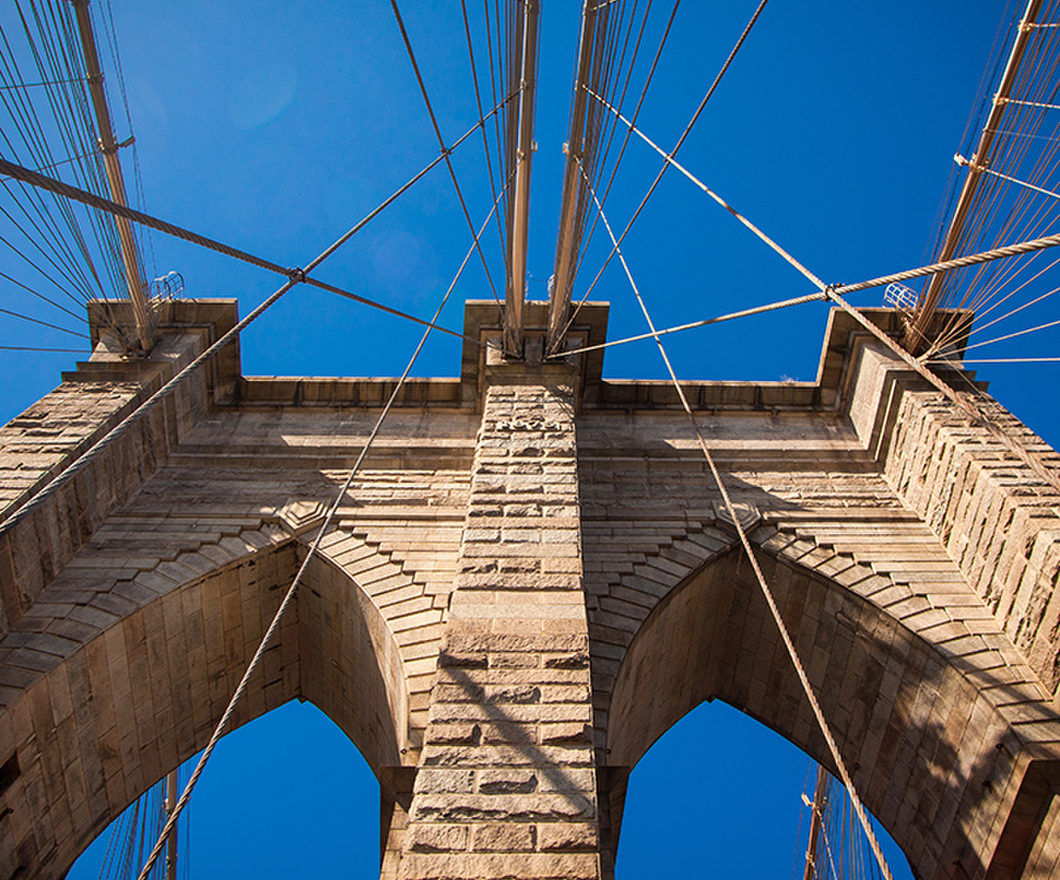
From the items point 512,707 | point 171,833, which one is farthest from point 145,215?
point 171,833

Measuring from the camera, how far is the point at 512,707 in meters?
4.83

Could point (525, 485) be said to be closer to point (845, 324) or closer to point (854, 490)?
point (854, 490)

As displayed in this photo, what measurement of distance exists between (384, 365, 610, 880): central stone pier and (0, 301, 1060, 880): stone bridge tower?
0.02m

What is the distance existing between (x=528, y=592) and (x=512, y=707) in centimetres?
104

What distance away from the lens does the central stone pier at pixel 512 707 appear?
4.04 meters

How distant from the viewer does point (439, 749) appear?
15.0ft

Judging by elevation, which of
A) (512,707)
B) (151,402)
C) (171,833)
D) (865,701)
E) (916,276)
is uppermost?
(916,276)

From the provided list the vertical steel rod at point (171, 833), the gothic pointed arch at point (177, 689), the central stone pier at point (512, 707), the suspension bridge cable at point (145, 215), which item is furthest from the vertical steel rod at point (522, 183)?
the vertical steel rod at point (171, 833)

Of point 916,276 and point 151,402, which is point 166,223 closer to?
point 151,402

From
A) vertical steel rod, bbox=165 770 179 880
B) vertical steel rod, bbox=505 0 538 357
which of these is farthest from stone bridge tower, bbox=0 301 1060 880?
vertical steel rod, bbox=165 770 179 880

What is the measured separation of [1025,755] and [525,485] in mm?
4198

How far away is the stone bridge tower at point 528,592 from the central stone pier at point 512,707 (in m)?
0.02

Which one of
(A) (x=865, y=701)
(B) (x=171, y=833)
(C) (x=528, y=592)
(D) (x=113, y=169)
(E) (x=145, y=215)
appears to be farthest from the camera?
(B) (x=171, y=833)

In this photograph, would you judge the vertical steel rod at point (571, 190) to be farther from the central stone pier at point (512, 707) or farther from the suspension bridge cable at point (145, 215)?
the central stone pier at point (512, 707)
